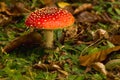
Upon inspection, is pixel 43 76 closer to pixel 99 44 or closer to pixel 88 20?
pixel 99 44

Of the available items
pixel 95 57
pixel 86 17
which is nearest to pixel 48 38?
pixel 95 57

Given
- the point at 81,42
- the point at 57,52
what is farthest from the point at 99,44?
the point at 57,52

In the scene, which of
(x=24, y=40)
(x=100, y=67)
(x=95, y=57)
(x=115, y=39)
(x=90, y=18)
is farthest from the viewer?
(x=90, y=18)

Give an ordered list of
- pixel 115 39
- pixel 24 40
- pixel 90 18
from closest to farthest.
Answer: pixel 24 40, pixel 115 39, pixel 90 18

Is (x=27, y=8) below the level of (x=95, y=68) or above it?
above

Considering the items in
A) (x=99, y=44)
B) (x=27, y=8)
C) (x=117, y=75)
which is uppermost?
(x=27, y=8)

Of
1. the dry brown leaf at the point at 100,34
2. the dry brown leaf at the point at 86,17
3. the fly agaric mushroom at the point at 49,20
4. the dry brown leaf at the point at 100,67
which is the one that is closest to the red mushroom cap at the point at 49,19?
the fly agaric mushroom at the point at 49,20

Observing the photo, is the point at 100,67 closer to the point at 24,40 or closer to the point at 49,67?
the point at 49,67

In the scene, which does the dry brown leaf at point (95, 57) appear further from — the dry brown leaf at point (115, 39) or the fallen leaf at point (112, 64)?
the dry brown leaf at point (115, 39)

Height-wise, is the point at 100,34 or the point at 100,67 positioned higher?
the point at 100,34
